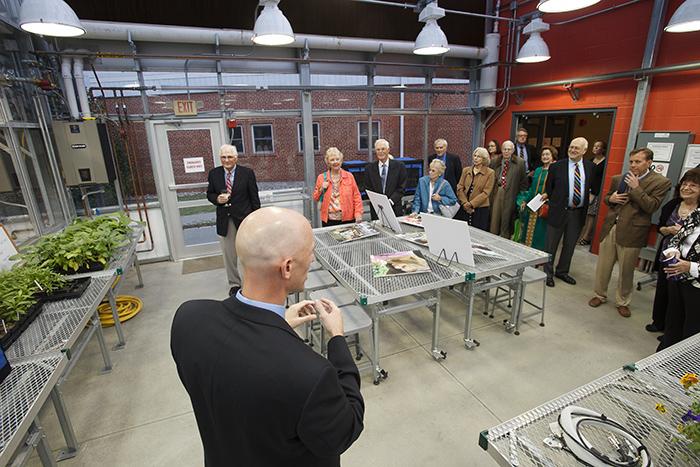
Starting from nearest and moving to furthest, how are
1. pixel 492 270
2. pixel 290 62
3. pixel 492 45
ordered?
pixel 492 270
pixel 290 62
pixel 492 45

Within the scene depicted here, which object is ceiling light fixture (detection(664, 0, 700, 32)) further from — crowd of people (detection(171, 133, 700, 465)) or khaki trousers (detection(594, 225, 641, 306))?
khaki trousers (detection(594, 225, 641, 306))

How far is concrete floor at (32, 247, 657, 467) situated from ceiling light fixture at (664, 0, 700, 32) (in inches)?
107

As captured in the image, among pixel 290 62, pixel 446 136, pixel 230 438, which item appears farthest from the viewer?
pixel 446 136

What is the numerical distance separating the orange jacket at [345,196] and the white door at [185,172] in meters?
2.14

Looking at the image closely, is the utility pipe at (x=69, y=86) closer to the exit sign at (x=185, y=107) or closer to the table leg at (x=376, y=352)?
the exit sign at (x=185, y=107)

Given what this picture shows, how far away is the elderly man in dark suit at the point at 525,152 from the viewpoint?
5.61m

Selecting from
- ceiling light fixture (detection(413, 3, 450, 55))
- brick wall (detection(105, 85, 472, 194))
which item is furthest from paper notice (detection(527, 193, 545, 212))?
brick wall (detection(105, 85, 472, 194))

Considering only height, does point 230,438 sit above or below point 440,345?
above

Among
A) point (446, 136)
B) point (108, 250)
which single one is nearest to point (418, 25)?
point (446, 136)

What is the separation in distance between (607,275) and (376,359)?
2.80m

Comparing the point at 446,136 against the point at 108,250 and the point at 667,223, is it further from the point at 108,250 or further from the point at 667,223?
the point at 108,250

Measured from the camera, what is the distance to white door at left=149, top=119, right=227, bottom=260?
5.08 meters

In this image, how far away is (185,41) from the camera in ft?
15.0

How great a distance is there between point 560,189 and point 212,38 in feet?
15.6
